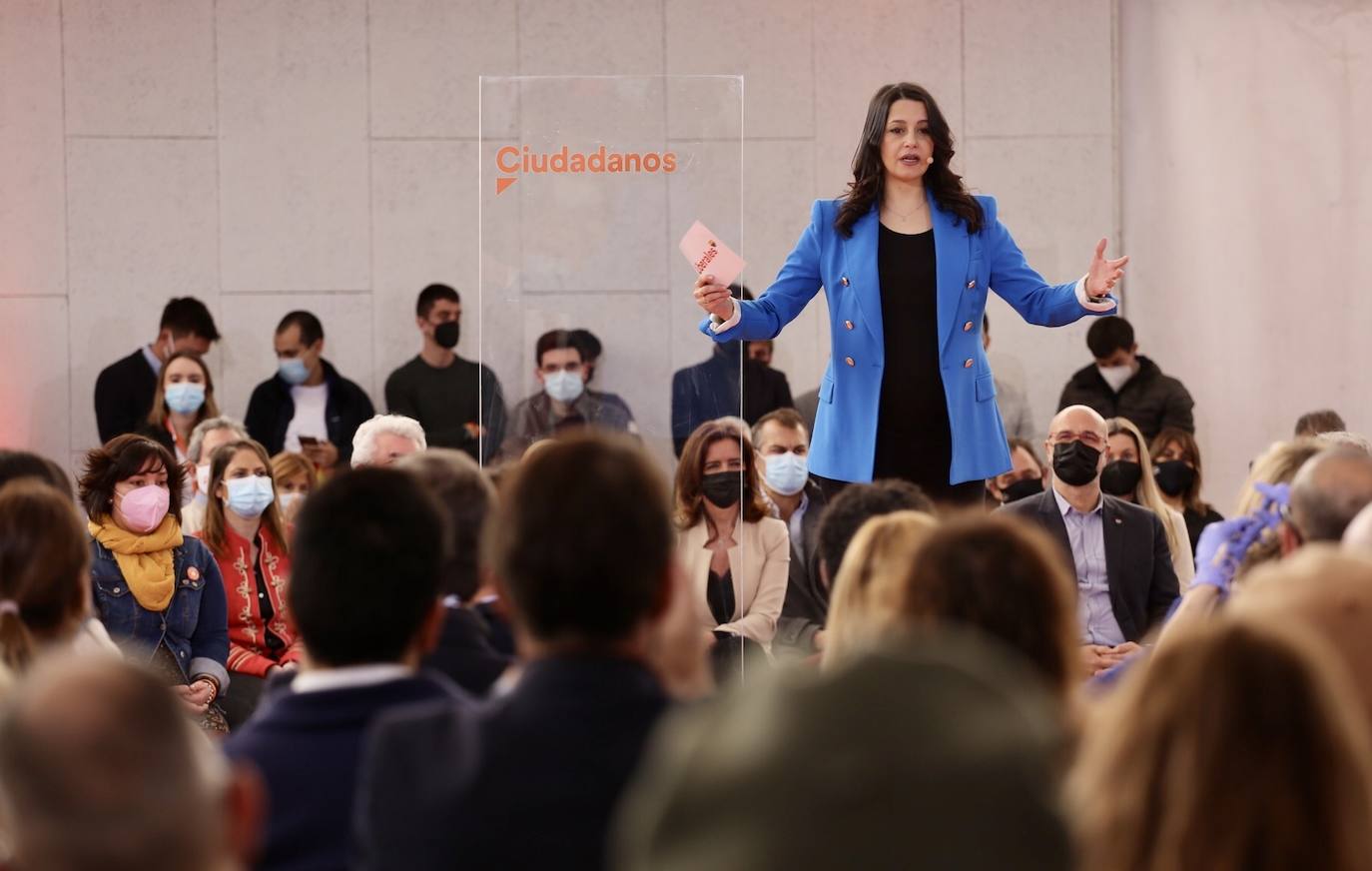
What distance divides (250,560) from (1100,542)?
2659 millimetres

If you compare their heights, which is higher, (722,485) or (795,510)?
(722,485)

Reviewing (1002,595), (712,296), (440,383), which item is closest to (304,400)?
(440,383)

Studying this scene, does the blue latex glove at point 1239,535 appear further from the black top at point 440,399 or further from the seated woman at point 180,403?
the seated woman at point 180,403

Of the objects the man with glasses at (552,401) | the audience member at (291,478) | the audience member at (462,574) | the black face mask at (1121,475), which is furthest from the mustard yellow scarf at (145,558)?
the black face mask at (1121,475)

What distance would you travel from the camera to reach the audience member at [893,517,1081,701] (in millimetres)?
1930

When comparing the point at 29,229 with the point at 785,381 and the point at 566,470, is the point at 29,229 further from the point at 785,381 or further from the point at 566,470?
the point at 566,470

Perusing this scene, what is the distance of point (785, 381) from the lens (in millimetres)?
8289

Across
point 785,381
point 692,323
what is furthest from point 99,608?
point 785,381

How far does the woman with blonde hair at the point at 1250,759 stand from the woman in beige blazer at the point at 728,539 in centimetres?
380

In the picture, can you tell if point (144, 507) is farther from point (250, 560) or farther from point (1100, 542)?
point (1100, 542)

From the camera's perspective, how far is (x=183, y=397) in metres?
7.74

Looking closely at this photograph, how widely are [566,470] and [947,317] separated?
2.78 metres

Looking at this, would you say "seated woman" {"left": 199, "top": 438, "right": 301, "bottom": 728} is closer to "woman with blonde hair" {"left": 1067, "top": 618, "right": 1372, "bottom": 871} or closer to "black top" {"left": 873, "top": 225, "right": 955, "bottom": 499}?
"black top" {"left": 873, "top": 225, "right": 955, "bottom": 499}

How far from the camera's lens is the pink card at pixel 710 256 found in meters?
4.69
